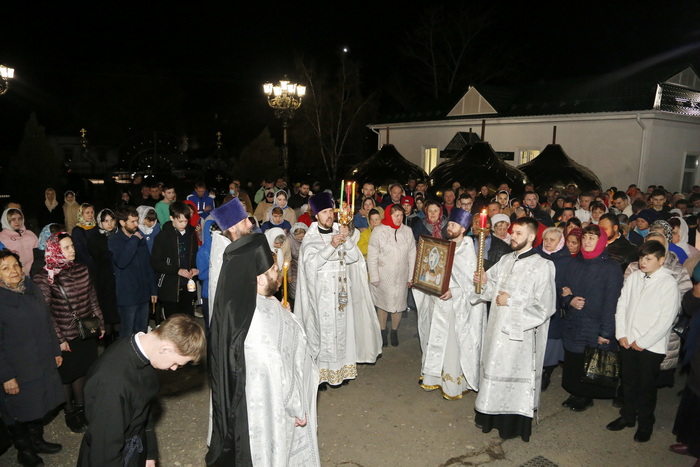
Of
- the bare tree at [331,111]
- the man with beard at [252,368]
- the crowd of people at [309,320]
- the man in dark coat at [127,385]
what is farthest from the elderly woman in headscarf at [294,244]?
the bare tree at [331,111]

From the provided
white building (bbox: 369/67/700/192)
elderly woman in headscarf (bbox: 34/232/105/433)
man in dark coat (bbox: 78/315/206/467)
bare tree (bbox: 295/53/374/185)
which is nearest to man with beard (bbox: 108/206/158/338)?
elderly woman in headscarf (bbox: 34/232/105/433)

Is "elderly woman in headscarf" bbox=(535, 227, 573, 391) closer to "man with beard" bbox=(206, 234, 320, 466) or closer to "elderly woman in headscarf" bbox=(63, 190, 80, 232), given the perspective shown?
"man with beard" bbox=(206, 234, 320, 466)

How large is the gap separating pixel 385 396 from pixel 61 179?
17664mm

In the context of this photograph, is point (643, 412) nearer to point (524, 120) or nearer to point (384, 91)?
point (524, 120)

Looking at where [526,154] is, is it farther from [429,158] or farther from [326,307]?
[326,307]

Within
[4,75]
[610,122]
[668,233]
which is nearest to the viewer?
[668,233]

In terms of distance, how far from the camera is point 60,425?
5.33 metres

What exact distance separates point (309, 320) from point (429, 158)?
2448 cm

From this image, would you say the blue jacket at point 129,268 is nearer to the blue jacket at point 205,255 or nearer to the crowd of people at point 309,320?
the crowd of people at point 309,320

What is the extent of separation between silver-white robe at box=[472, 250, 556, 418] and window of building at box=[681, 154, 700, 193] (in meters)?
22.0

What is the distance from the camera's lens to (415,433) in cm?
525

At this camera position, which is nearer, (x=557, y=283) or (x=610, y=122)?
(x=557, y=283)

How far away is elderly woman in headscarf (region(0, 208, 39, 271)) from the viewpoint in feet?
24.0

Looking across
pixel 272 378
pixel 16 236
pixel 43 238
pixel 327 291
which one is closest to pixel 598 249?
pixel 327 291
